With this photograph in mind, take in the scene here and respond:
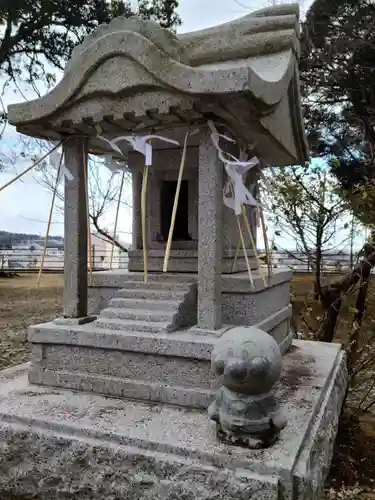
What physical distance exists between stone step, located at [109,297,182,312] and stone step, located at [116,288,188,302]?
0.03m

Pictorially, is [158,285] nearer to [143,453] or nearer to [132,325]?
[132,325]

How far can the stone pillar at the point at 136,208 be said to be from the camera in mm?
3848

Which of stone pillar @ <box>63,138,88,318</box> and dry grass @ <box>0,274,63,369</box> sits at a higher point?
stone pillar @ <box>63,138,88,318</box>

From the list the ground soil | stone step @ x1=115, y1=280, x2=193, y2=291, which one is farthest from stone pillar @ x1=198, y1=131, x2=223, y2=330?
the ground soil

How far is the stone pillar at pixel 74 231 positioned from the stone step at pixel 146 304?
0.28 meters

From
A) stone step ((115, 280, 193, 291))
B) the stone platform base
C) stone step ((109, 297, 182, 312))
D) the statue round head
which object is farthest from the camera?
stone step ((115, 280, 193, 291))

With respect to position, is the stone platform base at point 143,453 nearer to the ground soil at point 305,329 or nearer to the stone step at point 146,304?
the ground soil at point 305,329

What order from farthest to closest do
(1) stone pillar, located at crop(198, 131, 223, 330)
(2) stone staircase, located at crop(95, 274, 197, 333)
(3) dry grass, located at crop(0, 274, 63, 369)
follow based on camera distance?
(3) dry grass, located at crop(0, 274, 63, 369)
(2) stone staircase, located at crop(95, 274, 197, 333)
(1) stone pillar, located at crop(198, 131, 223, 330)

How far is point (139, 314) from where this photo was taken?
310cm

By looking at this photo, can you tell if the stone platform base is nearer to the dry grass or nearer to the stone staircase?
the stone staircase

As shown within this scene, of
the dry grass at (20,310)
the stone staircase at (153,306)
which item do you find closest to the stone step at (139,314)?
the stone staircase at (153,306)

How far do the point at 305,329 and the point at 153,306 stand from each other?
5.22 meters

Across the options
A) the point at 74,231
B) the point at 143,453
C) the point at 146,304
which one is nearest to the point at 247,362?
the point at 143,453

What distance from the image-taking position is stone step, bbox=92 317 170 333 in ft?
9.66
